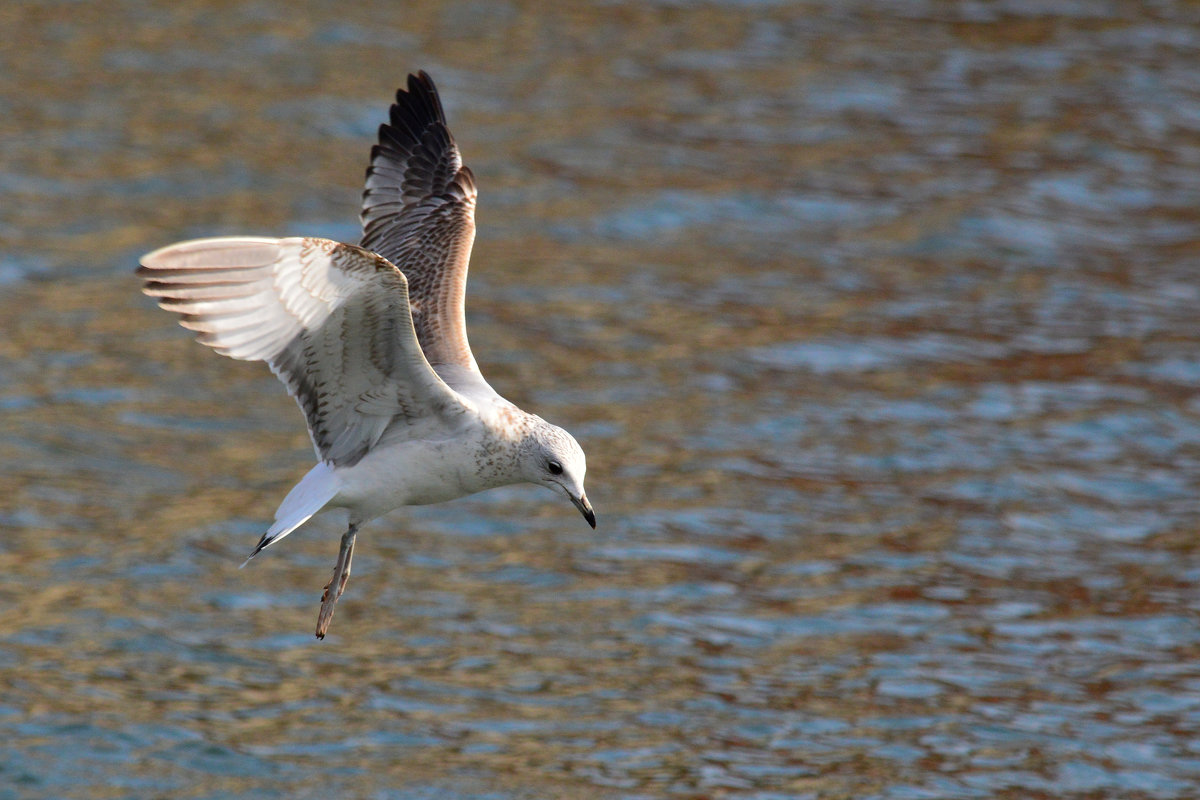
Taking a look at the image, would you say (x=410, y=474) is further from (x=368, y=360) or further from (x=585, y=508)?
(x=585, y=508)

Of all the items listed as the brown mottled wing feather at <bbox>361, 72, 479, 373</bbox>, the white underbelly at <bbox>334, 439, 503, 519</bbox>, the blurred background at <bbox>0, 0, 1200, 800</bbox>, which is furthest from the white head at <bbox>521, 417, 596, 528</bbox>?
the blurred background at <bbox>0, 0, 1200, 800</bbox>

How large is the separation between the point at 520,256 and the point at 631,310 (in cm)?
104

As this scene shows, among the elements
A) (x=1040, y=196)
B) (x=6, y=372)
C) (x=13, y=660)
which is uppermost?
(x=1040, y=196)

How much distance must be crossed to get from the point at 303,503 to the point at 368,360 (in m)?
0.61

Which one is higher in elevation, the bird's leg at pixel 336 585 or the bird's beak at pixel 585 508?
the bird's beak at pixel 585 508

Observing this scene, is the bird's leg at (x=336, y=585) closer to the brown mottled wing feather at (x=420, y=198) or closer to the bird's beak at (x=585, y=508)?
the bird's beak at (x=585, y=508)

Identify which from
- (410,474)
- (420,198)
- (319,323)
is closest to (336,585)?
(410,474)

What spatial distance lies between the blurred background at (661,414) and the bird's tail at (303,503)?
264 cm

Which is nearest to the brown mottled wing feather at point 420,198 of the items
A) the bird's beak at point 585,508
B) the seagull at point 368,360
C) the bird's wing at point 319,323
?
the seagull at point 368,360

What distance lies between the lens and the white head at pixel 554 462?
23.4 ft

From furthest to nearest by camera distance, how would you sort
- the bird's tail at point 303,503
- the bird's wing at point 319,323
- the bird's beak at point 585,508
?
the bird's beak at point 585,508, the bird's tail at point 303,503, the bird's wing at point 319,323

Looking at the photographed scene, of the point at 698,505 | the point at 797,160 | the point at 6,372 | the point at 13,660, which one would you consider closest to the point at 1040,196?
the point at 797,160

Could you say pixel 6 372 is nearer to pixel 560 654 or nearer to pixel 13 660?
pixel 13 660

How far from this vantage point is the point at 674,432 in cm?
1272
